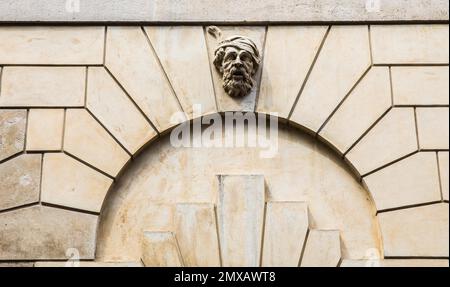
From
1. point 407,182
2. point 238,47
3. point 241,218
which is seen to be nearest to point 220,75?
point 238,47

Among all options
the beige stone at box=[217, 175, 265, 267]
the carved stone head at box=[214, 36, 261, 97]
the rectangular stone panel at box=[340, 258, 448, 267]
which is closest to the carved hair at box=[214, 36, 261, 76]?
the carved stone head at box=[214, 36, 261, 97]

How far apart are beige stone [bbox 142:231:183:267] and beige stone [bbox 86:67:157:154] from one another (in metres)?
1.12

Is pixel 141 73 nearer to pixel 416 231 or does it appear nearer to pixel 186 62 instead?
pixel 186 62

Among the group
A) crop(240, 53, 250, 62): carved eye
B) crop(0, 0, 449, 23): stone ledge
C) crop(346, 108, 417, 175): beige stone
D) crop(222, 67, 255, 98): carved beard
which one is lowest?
crop(346, 108, 417, 175): beige stone

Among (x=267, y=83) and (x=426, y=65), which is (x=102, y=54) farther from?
(x=426, y=65)

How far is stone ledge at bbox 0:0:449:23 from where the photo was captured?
10633mm

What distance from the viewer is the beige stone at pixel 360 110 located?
10.0 meters

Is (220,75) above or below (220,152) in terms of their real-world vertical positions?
above

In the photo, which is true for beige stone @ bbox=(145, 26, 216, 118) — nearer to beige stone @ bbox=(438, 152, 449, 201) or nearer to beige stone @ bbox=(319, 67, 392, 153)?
beige stone @ bbox=(319, 67, 392, 153)

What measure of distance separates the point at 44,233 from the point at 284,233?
277 centimetres

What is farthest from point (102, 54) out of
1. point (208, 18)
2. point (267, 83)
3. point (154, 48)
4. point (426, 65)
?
point (426, 65)

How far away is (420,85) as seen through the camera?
403 inches

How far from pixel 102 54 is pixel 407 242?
4386mm
